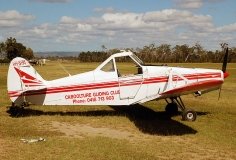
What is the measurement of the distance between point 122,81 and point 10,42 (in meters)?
116

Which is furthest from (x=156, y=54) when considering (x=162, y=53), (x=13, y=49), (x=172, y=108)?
(x=172, y=108)

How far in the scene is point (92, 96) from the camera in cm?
1372

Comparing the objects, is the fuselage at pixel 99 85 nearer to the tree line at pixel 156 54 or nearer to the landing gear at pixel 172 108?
the landing gear at pixel 172 108

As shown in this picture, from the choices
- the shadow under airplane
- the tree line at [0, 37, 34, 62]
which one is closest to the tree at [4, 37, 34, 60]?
the tree line at [0, 37, 34, 62]

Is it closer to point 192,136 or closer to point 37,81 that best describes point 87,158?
point 192,136

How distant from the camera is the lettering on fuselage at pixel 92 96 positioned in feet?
44.8

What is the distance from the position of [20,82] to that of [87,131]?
3.33 metres

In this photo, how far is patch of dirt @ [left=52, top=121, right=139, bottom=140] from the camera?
11.2 meters

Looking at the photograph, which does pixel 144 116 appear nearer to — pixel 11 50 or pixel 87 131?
pixel 87 131

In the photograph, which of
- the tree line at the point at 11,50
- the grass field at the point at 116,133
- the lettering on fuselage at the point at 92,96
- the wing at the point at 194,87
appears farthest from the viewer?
the tree line at the point at 11,50

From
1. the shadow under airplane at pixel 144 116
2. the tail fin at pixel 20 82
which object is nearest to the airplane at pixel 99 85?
the tail fin at pixel 20 82

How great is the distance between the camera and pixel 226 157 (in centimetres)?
901

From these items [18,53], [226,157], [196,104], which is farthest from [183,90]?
[18,53]

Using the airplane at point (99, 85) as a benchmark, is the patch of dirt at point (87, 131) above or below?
below
